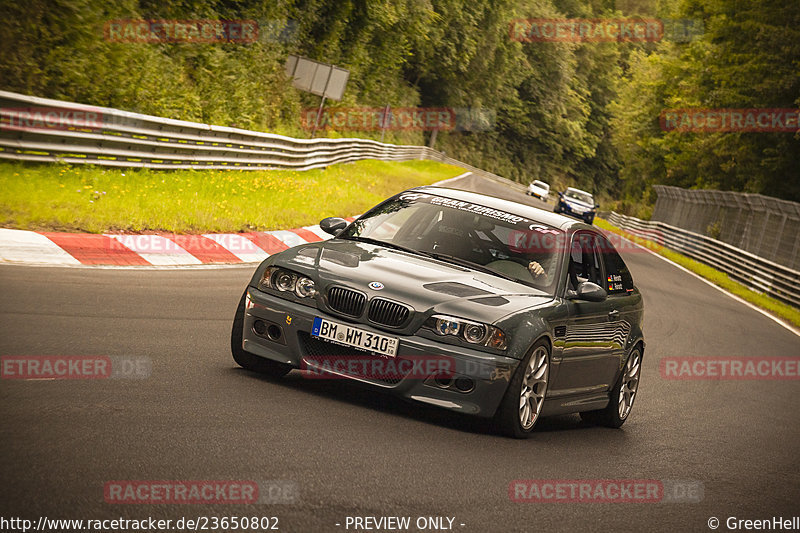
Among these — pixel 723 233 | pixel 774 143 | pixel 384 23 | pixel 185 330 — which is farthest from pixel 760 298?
pixel 384 23

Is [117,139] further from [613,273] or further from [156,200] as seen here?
[613,273]

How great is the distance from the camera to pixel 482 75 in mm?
74750

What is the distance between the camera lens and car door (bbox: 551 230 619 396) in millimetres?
7117

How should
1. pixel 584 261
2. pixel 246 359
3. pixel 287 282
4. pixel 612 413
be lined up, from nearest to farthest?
pixel 287 282 → pixel 246 359 → pixel 584 261 → pixel 612 413

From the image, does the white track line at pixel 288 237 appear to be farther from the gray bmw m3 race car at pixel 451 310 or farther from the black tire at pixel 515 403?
the black tire at pixel 515 403

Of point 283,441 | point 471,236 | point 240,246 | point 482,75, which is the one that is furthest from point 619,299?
point 482,75

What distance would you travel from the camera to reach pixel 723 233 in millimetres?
36875

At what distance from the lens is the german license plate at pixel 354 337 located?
614 centimetres

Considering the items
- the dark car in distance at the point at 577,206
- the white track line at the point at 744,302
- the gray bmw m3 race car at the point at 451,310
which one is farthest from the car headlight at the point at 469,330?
the dark car in distance at the point at 577,206

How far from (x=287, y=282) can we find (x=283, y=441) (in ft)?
5.11

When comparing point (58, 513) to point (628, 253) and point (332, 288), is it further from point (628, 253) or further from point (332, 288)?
point (628, 253)

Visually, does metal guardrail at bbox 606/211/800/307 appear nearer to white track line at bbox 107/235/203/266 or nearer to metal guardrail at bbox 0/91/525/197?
metal guardrail at bbox 0/91/525/197

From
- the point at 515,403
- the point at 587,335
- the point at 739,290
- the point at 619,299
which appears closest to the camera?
the point at 515,403

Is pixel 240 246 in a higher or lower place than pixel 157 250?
lower
